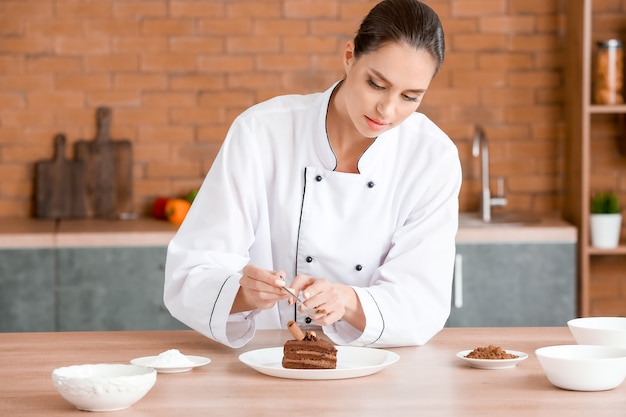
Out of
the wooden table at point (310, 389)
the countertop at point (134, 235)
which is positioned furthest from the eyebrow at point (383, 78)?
the countertop at point (134, 235)

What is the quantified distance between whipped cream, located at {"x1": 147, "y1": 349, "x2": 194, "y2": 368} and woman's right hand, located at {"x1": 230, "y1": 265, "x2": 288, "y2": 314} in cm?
20

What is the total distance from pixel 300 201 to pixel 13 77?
2.49 metres

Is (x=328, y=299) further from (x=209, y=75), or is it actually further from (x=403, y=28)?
(x=209, y=75)

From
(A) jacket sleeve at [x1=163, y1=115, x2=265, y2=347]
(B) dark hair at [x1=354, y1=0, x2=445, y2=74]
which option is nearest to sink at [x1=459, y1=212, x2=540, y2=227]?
(A) jacket sleeve at [x1=163, y1=115, x2=265, y2=347]

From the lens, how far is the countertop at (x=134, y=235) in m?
3.88

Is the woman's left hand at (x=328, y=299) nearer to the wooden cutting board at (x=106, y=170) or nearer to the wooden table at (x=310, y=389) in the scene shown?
the wooden table at (x=310, y=389)

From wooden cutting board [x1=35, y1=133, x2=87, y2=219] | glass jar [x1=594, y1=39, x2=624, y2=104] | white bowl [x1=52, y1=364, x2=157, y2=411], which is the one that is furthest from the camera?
wooden cutting board [x1=35, y1=133, x2=87, y2=219]

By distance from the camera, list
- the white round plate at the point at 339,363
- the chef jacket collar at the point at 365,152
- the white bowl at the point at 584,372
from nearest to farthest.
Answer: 1. the white bowl at the point at 584,372
2. the white round plate at the point at 339,363
3. the chef jacket collar at the point at 365,152

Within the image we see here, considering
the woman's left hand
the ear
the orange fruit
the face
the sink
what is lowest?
the woman's left hand

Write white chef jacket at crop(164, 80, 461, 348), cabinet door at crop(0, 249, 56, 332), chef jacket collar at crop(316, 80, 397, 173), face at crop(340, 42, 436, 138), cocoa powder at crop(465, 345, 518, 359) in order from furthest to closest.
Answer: cabinet door at crop(0, 249, 56, 332) → chef jacket collar at crop(316, 80, 397, 173) → white chef jacket at crop(164, 80, 461, 348) → face at crop(340, 42, 436, 138) → cocoa powder at crop(465, 345, 518, 359)

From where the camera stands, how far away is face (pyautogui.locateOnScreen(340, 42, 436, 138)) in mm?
2072

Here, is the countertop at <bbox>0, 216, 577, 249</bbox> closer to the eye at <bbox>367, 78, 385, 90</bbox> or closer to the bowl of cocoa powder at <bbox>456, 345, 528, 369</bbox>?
the eye at <bbox>367, 78, 385, 90</bbox>

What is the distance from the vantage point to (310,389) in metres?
1.67

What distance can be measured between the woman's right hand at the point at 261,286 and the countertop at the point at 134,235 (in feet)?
6.31
